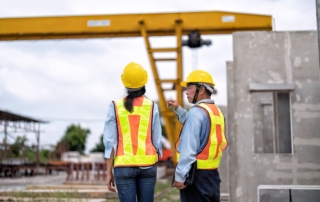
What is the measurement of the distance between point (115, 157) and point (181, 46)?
12307mm

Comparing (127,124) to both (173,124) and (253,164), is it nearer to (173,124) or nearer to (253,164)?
(253,164)

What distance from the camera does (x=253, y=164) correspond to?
8297mm

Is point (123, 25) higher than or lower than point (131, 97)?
higher

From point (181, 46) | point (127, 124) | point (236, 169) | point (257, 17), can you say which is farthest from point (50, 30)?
point (127, 124)

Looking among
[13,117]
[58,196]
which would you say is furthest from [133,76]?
[13,117]

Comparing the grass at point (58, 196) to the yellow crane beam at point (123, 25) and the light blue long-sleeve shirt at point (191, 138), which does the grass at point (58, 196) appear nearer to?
the light blue long-sleeve shirt at point (191, 138)

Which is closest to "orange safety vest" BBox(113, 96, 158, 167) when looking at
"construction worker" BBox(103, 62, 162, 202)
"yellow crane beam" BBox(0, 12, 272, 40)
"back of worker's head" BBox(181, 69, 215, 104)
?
"construction worker" BBox(103, 62, 162, 202)

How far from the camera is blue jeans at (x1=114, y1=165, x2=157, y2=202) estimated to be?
3.79 meters

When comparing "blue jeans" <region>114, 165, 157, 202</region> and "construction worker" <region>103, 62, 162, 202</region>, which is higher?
"construction worker" <region>103, 62, 162, 202</region>

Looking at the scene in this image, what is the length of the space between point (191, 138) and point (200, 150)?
0.52ft

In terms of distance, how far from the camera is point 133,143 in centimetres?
386

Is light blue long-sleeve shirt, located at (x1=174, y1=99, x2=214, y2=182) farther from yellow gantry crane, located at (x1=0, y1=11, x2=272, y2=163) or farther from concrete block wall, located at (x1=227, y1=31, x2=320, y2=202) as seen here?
yellow gantry crane, located at (x1=0, y1=11, x2=272, y2=163)

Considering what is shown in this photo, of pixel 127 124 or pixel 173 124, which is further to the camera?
pixel 173 124

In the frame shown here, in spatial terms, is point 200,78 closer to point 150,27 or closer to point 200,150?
point 200,150
